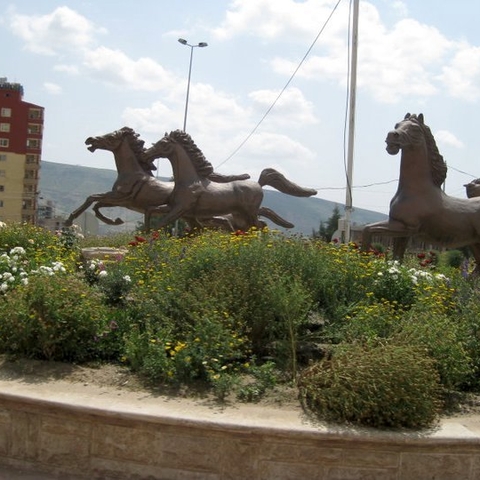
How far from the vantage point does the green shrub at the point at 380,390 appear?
14.0ft

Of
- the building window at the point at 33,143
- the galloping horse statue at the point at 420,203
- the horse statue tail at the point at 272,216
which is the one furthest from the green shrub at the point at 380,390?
the building window at the point at 33,143

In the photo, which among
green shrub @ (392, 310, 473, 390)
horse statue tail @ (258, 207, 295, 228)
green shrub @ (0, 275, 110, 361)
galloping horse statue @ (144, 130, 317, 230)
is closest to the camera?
green shrub @ (392, 310, 473, 390)

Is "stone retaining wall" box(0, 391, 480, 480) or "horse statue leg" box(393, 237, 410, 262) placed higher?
"horse statue leg" box(393, 237, 410, 262)

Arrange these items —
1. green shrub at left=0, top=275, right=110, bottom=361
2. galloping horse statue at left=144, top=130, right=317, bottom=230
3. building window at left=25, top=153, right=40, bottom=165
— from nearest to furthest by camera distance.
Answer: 1. green shrub at left=0, top=275, right=110, bottom=361
2. galloping horse statue at left=144, top=130, right=317, bottom=230
3. building window at left=25, top=153, right=40, bottom=165

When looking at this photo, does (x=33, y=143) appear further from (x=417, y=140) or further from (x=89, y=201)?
(x=417, y=140)

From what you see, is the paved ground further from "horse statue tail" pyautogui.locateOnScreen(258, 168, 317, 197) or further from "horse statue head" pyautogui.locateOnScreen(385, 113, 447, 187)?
"horse statue tail" pyautogui.locateOnScreen(258, 168, 317, 197)

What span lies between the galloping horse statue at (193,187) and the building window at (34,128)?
2306 inches

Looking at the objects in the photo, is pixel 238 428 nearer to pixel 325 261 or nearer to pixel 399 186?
pixel 325 261

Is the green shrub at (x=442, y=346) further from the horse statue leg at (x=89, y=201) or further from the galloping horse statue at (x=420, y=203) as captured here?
the horse statue leg at (x=89, y=201)

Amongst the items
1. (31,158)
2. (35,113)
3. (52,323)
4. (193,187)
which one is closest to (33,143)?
(31,158)

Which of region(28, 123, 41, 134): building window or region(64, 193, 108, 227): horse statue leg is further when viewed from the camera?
region(28, 123, 41, 134): building window

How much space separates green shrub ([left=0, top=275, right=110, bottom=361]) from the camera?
17.3 ft

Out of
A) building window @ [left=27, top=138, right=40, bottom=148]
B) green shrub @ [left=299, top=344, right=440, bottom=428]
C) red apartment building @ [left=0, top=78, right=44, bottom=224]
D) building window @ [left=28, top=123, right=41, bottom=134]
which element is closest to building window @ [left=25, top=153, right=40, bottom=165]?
red apartment building @ [left=0, top=78, right=44, bottom=224]

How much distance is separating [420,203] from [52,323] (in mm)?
5805
